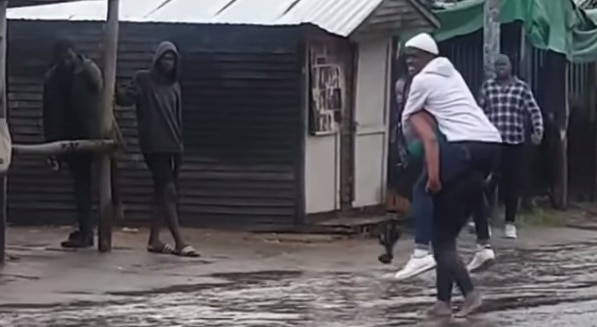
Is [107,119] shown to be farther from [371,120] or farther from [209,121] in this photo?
[371,120]

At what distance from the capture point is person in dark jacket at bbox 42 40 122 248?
14.0 m

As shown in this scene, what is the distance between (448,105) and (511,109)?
541cm

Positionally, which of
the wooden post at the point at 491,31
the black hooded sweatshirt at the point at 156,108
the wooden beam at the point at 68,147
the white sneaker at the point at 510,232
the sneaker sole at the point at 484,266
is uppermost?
the wooden post at the point at 491,31

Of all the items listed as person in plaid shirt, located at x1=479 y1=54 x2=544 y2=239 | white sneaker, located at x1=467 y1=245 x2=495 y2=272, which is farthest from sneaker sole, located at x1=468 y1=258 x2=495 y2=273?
person in plaid shirt, located at x1=479 y1=54 x2=544 y2=239

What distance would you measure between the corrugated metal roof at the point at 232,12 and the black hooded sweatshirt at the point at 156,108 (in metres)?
2.35

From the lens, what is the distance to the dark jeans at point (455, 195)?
9859 mm

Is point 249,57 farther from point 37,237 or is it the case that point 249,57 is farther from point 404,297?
point 404,297

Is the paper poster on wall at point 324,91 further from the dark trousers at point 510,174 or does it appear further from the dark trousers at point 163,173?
the dark trousers at point 163,173

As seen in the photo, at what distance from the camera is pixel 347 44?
1697 cm

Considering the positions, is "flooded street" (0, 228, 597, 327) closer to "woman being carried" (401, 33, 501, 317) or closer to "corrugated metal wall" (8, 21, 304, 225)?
"woman being carried" (401, 33, 501, 317)

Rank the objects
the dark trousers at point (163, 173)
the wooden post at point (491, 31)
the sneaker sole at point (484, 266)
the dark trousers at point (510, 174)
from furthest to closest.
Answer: the wooden post at point (491, 31) → the dark trousers at point (510, 174) → the dark trousers at point (163, 173) → the sneaker sole at point (484, 266)

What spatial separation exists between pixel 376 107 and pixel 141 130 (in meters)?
4.42

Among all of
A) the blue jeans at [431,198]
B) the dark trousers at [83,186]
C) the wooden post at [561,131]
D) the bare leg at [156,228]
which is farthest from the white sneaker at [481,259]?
the wooden post at [561,131]

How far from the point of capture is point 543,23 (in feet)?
58.4
